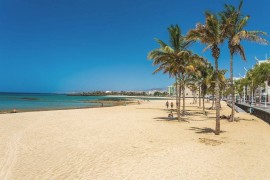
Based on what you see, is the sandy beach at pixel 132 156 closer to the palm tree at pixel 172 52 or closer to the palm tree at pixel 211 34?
the palm tree at pixel 211 34

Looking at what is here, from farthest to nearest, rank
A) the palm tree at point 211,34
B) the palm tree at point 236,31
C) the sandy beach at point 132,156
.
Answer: the palm tree at point 236,31
the palm tree at point 211,34
the sandy beach at point 132,156

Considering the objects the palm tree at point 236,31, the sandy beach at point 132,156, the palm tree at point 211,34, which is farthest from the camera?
the palm tree at point 236,31

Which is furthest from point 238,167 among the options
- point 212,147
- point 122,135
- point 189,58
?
point 189,58

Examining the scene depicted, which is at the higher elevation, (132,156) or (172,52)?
(172,52)

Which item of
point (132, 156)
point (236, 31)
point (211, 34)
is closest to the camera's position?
point (132, 156)

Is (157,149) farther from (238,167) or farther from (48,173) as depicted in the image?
(48,173)

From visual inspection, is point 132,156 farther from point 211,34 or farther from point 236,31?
point 236,31

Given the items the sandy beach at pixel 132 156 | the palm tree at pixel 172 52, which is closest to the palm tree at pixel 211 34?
the sandy beach at pixel 132 156

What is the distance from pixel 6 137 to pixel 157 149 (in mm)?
8534

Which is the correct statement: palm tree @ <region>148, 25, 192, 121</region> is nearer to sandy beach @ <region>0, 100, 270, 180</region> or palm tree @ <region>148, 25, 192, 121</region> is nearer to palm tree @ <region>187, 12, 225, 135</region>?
palm tree @ <region>187, 12, 225, 135</region>

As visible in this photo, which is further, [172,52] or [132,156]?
[172,52]

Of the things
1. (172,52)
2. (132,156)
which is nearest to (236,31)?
(172,52)

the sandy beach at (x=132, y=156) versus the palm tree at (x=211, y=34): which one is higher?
the palm tree at (x=211, y=34)

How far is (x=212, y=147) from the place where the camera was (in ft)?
40.9
